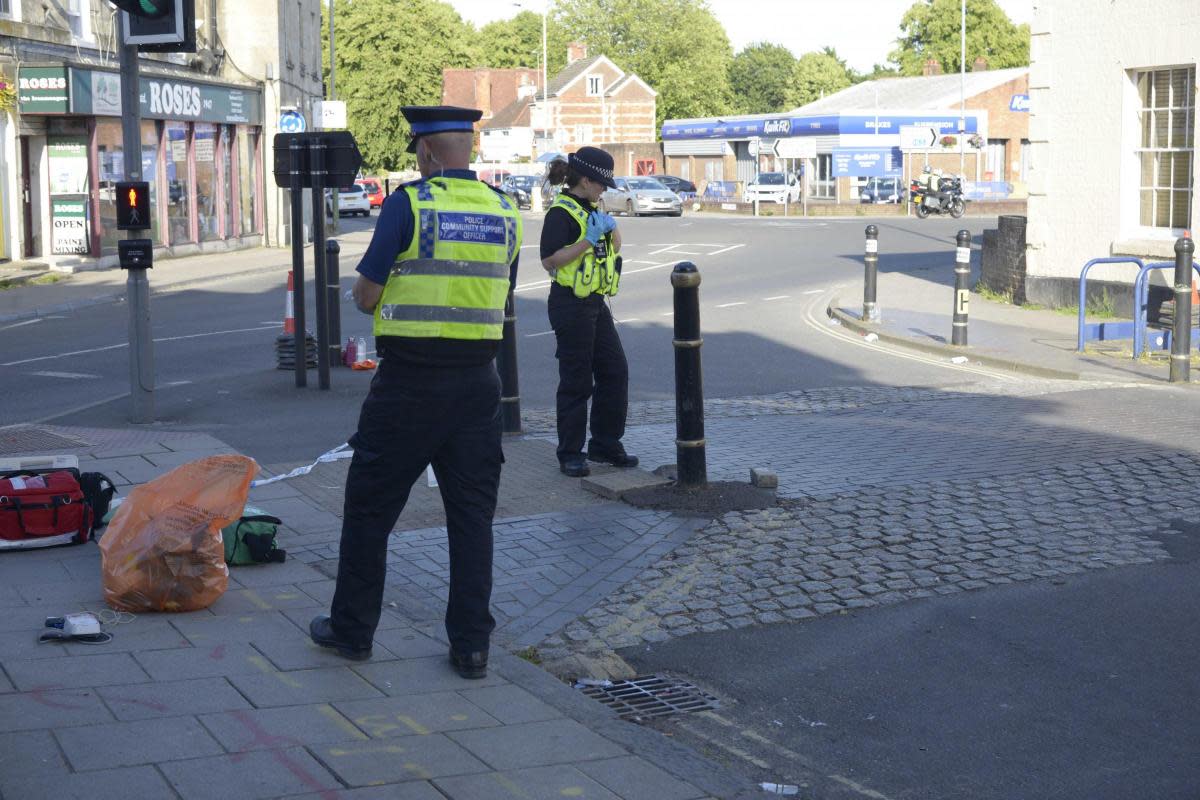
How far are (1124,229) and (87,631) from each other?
15114 mm

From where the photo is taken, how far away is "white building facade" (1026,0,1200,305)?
1684cm

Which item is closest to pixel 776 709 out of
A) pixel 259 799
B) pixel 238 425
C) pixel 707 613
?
pixel 707 613

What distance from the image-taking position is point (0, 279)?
24.3 meters

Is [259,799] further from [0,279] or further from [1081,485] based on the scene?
[0,279]

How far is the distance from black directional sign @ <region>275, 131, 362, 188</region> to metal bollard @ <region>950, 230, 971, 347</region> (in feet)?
21.8

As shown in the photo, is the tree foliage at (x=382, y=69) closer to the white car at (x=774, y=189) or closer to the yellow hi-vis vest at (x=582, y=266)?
the white car at (x=774, y=189)

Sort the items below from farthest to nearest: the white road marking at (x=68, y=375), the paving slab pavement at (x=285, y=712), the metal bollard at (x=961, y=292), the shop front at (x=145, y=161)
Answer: the shop front at (x=145, y=161)
the metal bollard at (x=961, y=292)
the white road marking at (x=68, y=375)
the paving slab pavement at (x=285, y=712)

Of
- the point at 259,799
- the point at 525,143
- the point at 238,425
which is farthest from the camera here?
the point at 525,143

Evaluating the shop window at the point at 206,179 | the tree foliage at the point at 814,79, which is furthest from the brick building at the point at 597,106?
the shop window at the point at 206,179

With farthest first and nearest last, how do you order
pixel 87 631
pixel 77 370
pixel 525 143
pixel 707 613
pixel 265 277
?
pixel 525 143 < pixel 265 277 < pixel 77 370 < pixel 707 613 < pixel 87 631

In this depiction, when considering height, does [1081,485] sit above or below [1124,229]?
below

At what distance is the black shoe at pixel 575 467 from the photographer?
28.1ft

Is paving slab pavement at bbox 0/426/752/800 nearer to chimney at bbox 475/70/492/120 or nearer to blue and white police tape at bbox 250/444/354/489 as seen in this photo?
blue and white police tape at bbox 250/444/354/489

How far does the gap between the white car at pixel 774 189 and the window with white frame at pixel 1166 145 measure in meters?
39.2
